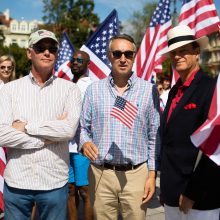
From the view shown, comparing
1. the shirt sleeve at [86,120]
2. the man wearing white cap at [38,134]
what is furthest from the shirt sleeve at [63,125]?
the shirt sleeve at [86,120]

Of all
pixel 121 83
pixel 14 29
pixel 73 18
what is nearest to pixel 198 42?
pixel 121 83

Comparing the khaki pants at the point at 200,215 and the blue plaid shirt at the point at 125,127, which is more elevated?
the blue plaid shirt at the point at 125,127

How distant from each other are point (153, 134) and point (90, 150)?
558 mm

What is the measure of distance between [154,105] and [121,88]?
0.32 m

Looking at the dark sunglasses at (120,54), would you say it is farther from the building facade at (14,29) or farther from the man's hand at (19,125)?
the building facade at (14,29)

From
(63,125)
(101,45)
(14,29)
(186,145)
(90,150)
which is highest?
(14,29)

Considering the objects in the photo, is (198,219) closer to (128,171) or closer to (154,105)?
(128,171)

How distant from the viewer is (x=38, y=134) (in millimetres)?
2783

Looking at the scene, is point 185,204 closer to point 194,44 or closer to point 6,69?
point 194,44

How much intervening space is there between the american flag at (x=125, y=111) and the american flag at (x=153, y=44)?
3.78m

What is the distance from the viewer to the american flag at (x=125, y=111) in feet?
9.98

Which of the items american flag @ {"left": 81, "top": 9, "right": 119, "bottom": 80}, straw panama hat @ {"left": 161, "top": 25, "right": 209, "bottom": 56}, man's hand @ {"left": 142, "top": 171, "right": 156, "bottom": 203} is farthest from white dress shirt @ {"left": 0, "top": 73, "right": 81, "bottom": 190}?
american flag @ {"left": 81, "top": 9, "right": 119, "bottom": 80}

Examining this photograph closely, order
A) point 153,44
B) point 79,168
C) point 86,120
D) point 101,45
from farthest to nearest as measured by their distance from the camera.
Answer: point 153,44
point 101,45
point 79,168
point 86,120

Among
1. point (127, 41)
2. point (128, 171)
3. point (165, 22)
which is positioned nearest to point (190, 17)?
point (165, 22)
